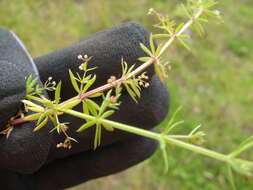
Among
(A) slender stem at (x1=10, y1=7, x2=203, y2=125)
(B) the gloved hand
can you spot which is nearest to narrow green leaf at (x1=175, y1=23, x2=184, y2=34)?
(A) slender stem at (x1=10, y1=7, x2=203, y2=125)

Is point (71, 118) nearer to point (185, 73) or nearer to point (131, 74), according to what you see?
point (131, 74)

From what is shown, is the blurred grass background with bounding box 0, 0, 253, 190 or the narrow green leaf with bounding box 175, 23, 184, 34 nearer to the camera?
the narrow green leaf with bounding box 175, 23, 184, 34

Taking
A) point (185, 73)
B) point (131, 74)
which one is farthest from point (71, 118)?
point (185, 73)

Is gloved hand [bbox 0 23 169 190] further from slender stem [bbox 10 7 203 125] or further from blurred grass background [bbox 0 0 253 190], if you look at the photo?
blurred grass background [bbox 0 0 253 190]

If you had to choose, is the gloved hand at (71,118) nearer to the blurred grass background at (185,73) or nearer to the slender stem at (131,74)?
the slender stem at (131,74)

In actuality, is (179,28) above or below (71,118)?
above

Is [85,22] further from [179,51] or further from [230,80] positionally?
[230,80]

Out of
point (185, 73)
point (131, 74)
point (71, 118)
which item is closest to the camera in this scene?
point (131, 74)
